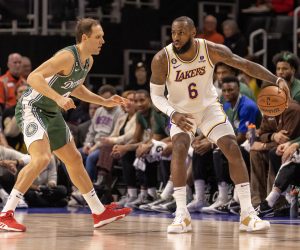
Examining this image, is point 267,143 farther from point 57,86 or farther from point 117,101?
point 57,86

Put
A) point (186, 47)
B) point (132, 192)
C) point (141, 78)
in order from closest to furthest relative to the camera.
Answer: point (186, 47) < point (132, 192) < point (141, 78)

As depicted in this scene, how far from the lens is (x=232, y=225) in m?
8.86

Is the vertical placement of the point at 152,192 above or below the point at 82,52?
below

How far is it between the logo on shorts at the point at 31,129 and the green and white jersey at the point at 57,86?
0.21 m

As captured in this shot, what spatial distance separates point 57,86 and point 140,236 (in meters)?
1.53

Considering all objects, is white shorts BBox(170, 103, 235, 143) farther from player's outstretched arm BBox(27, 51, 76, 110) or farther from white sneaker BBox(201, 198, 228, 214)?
white sneaker BBox(201, 198, 228, 214)

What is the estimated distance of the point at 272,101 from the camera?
8570 millimetres

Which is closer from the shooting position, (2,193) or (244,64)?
(244,64)

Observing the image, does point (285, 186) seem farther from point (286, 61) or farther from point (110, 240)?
point (110, 240)

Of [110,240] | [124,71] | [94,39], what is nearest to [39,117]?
[94,39]

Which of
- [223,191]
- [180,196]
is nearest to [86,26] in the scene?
[180,196]

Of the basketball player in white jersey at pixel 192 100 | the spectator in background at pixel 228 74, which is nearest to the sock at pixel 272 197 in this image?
the basketball player in white jersey at pixel 192 100

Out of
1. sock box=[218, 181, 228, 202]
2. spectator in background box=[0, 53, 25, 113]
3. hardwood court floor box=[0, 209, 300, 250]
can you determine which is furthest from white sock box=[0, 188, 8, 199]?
Answer: sock box=[218, 181, 228, 202]

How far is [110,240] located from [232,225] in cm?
189
